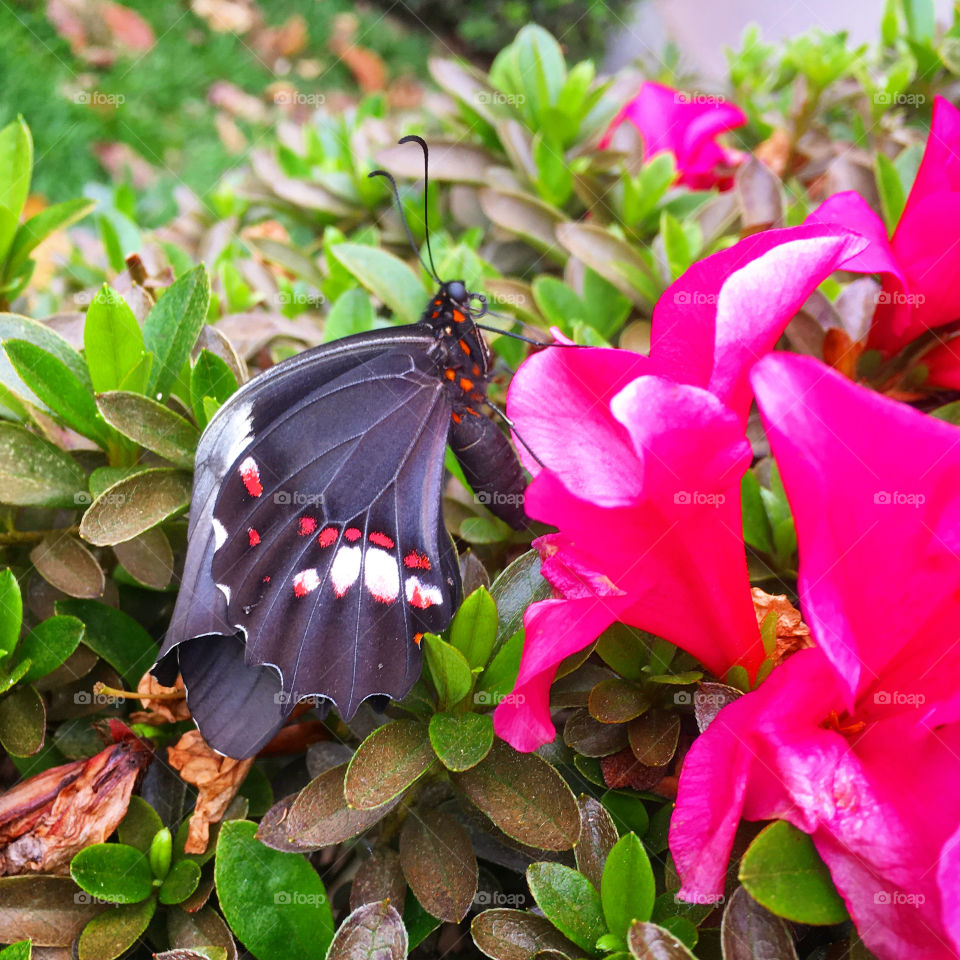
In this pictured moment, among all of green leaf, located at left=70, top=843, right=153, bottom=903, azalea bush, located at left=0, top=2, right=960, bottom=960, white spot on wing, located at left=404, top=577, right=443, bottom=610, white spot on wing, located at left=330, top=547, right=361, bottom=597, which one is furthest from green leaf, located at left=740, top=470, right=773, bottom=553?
green leaf, located at left=70, top=843, right=153, bottom=903

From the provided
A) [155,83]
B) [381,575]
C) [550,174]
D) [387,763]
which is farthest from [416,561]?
[155,83]

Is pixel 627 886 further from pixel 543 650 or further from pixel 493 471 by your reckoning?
pixel 493 471

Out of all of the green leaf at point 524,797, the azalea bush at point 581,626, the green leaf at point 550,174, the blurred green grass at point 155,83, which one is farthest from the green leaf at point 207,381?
the blurred green grass at point 155,83

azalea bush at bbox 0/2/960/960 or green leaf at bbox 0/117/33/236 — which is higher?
green leaf at bbox 0/117/33/236

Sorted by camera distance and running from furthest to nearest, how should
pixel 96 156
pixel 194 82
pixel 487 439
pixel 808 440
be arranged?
pixel 194 82, pixel 96 156, pixel 487 439, pixel 808 440

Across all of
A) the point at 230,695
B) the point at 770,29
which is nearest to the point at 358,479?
the point at 230,695

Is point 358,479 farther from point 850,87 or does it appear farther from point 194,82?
point 194,82

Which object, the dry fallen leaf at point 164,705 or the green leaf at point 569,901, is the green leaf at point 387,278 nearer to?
the dry fallen leaf at point 164,705

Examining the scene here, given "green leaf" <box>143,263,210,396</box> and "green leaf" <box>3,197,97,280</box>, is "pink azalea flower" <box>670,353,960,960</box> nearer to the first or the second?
"green leaf" <box>143,263,210,396</box>
